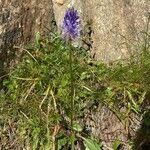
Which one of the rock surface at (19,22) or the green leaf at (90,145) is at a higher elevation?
the rock surface at (19,22)

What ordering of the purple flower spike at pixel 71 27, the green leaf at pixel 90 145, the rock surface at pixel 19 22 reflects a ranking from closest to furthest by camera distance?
the purple flower spike at pixel 71 27 < the green leaf at pixel 90 145 < the rock surface at pixel 19 22

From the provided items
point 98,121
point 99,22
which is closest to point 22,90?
point 98,121

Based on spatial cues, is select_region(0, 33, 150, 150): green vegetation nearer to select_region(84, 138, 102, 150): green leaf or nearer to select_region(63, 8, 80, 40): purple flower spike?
select_region(84, 138, 102, 150): green leaf

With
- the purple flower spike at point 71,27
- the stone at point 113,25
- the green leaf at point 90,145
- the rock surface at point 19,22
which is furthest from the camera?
the stone at point 113,25

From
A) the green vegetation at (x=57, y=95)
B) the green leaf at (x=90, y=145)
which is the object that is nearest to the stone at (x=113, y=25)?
the green vegetation at (x=57, y=95)

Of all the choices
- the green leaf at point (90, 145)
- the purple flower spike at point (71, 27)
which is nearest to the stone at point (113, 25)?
the green leaf at point (90, 145)

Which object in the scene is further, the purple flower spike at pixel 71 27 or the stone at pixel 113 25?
the stone at pixel 113 25

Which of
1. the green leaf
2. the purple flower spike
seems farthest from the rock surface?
the purple flower spike

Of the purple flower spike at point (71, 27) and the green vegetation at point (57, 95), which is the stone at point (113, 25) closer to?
the green vegetation at point (57, 95)

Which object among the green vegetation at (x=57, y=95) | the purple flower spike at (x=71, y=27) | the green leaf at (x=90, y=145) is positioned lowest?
the green leaf at (x=90, y=145)
